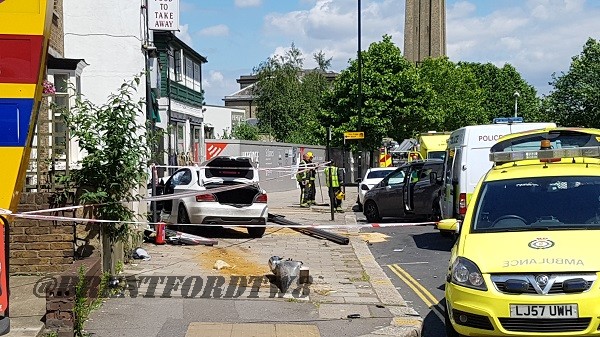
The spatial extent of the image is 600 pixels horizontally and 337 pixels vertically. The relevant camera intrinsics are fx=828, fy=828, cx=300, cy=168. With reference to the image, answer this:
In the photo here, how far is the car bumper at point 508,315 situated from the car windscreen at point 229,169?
35.9 feet

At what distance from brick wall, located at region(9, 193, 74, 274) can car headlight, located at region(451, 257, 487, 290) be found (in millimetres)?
4961

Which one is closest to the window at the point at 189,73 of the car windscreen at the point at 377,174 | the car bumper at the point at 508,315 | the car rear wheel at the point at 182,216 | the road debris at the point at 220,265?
the car windscreen at the point at 377,174

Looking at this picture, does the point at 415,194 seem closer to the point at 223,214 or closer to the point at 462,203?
the point at 462,203

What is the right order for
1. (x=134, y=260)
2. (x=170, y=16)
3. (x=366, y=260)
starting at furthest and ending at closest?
(x=170, y=16), (x=366, y=260), (x=134, y=260)

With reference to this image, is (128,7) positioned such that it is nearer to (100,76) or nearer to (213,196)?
(100,76)

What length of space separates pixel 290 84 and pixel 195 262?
63623 millimetres

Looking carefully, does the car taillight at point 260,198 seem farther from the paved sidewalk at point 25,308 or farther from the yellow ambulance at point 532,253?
the yellow ambulance at point 532,253

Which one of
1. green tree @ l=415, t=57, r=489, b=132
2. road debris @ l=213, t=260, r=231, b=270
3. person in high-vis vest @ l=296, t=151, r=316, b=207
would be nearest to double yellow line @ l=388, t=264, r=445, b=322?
road debris @ l=213, t=260, r=231, b=270

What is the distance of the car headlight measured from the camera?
278 inches

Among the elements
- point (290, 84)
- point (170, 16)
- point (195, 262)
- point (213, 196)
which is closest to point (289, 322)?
point (195, 262)

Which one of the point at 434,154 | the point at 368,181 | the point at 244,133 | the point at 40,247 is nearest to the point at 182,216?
the point at 40,247

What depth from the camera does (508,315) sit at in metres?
6.81

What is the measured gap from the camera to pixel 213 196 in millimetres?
16875

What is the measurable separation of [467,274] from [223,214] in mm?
10213
